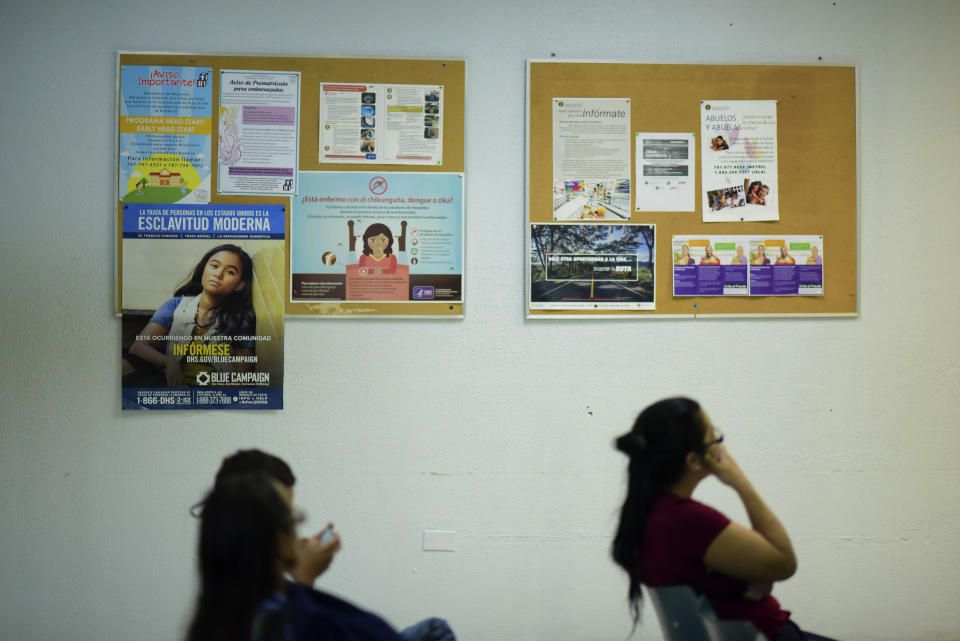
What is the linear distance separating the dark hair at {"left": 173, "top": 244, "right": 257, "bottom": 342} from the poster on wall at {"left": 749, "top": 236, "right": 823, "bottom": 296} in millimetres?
1979

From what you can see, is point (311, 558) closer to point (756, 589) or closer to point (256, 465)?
point (256, 465)

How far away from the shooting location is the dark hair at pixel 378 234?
256cm

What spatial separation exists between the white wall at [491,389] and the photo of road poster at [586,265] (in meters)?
0.11

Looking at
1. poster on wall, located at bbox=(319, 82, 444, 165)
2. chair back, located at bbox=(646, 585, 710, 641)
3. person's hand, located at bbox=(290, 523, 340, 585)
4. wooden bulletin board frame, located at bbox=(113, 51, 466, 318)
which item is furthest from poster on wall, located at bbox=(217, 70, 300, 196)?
chair back, located at bbox=(646, 585, 710, 641)

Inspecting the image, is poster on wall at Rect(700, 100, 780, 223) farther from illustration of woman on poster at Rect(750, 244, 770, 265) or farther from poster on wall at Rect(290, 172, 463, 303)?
poster on wall at Rect(290, 172, 463, 303)

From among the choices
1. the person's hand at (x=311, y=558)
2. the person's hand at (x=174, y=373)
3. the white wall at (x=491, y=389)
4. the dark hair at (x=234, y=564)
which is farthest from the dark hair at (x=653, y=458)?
the person's hand at (x=174, y=373)

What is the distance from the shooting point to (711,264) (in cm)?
259

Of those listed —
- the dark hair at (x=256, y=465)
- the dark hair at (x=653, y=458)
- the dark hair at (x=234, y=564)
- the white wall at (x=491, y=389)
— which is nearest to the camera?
the dark hair at (x=234, y=564)

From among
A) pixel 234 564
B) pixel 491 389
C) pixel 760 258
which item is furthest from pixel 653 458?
pixel 760 258

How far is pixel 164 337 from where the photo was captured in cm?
253

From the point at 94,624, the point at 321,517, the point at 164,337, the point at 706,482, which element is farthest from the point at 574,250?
the point at 94,624

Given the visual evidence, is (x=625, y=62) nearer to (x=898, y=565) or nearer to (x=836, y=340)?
(x=836, y=340)

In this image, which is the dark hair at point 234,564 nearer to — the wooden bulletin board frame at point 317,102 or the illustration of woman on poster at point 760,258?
the wooden bulletin board frame at point 317,102

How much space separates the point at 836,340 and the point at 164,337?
8.71 feet
